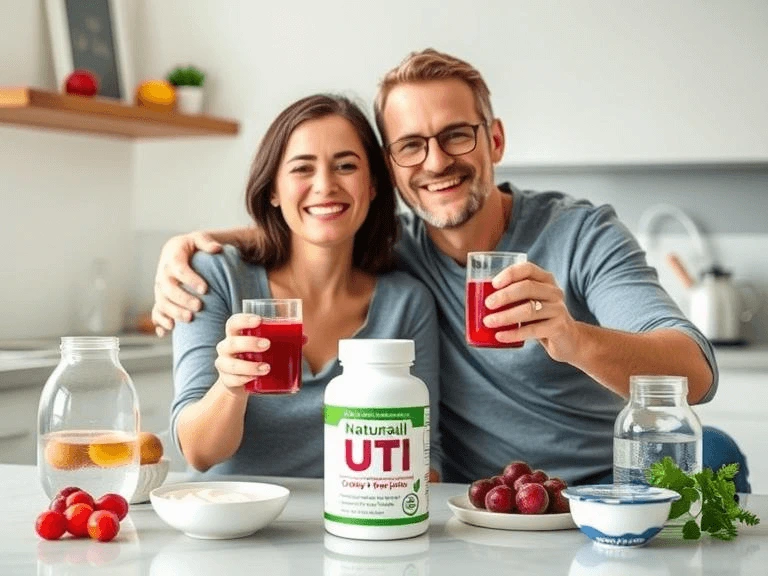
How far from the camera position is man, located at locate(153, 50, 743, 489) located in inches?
90.4

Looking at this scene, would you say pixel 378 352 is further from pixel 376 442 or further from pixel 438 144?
pixel 438 144

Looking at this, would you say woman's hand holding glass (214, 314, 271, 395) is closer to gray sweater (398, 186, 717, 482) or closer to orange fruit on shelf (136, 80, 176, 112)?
gray sweater (398, 186, 717, 482)

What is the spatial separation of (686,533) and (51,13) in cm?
336

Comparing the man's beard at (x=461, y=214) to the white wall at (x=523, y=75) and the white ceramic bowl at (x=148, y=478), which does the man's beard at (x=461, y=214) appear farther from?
the white wall at (x=523, y=75)

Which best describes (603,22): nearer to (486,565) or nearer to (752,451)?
(752,451)

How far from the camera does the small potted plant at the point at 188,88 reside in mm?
4477

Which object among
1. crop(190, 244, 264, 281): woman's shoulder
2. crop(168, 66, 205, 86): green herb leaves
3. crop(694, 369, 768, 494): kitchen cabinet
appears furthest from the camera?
crop(168, 66, 205, 86): green herb leaves

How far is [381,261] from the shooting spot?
97.7 inches

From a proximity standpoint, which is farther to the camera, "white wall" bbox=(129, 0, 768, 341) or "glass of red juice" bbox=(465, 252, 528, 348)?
"white wall" bbox=(129, 0, 768, 341)

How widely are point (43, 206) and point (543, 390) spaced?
250 cm

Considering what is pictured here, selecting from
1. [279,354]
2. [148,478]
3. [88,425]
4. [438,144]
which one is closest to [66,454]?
[88,425]

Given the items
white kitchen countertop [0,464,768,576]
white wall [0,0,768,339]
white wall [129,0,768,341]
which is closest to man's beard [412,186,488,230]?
white kitchen countertop [0,464,768,576]

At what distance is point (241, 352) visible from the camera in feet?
5.46

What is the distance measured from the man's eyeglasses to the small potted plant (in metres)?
2.21
